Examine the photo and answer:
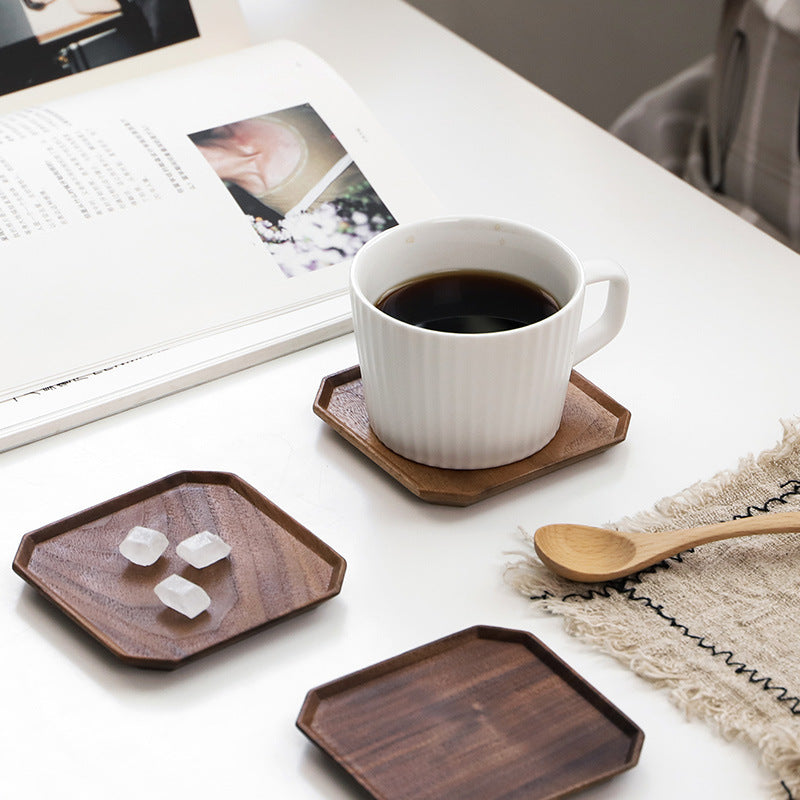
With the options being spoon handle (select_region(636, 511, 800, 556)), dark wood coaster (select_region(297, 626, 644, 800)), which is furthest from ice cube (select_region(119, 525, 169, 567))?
spoon handle (select_region(636, 511, 800, 556))

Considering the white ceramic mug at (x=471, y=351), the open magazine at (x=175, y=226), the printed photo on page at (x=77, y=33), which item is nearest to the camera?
the white ceramic mug at (x=471, y=351)

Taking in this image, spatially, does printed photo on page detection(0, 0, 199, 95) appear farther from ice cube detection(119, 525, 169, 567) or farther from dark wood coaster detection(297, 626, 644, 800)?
dark wood coaster detection(297, 626, 644, 800)

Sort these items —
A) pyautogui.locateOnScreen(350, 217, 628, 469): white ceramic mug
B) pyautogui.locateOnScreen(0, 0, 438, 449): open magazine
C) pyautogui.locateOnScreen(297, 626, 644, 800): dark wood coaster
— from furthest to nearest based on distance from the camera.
Answer: pyautogui.locateOnScreen(0, 0, 438, 449): open magazine, pyautogui.locateOnScreen(350, 217, 628, 469): white ceramic mug, pyautogui.locateOnScreen(297, 626, 644, 800): dark wood coaster

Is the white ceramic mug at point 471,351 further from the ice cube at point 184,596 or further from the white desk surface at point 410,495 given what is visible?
the ice cube at point 184,596

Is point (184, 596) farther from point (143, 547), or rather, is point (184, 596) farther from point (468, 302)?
point (468, 302)

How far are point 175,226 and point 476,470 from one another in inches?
11.6

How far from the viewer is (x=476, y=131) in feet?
2.93

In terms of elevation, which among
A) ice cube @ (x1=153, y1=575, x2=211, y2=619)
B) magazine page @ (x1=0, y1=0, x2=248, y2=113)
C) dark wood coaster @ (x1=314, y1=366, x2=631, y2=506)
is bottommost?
dark wood coaster @ (x1=314, y1=366, x2=631, y2=506)

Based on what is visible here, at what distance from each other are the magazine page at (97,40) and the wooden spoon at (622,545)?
595 mm

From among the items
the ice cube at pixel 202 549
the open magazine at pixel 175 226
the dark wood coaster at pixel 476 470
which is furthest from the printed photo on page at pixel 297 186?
the ice cube at pixel 202 549

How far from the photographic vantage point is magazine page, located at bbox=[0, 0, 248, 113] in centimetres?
84

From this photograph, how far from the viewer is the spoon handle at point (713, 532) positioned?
0.50 metres

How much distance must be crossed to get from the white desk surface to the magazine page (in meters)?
0.17

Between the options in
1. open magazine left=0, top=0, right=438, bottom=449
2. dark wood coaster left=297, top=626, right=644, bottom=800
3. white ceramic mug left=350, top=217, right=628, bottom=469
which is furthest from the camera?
open magazine left=0, top=0, right=438, bottom=449
